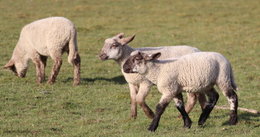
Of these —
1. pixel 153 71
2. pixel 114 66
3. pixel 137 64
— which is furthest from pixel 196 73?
pixel 114 66

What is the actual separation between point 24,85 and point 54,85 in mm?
779

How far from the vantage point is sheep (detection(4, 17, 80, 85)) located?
49.4 ft

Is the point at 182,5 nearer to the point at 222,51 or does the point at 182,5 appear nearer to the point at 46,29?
the point at 222,51

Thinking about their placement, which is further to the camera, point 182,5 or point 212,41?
point 182,5

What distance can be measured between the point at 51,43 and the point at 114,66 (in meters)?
3.94

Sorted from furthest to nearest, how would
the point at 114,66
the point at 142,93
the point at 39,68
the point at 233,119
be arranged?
the point at 114,66
the point at 39,68
the point at 142,93
the point at 233,119

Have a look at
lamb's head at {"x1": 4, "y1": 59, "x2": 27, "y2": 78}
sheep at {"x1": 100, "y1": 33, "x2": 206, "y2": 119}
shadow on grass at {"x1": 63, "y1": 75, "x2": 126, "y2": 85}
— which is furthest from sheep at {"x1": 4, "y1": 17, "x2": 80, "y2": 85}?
sheep at {"x1": 100, "y1": 33, "x2": 206, "y2": 119}

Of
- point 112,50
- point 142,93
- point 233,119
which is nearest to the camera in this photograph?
point 233,119

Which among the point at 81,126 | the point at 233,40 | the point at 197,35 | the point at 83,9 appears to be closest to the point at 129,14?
the point at 83,9

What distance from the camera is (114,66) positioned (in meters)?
18.7

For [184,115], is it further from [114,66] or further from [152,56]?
[114,66]

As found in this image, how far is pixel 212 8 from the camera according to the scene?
Answer: 106 ft

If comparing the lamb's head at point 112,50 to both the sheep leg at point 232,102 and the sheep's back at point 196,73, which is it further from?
the sheep leg at point 232,102

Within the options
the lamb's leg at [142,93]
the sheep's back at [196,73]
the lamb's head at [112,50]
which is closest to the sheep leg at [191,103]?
the lamb's leg at [142,93]
